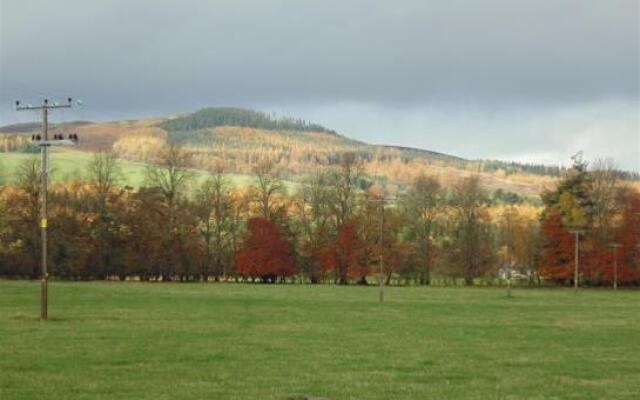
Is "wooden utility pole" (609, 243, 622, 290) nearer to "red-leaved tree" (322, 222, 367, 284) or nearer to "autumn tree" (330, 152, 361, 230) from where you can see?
"red-leaved tree" (322, 222, 367, 284)

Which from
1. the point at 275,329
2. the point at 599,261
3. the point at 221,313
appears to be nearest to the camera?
the point at 275,329

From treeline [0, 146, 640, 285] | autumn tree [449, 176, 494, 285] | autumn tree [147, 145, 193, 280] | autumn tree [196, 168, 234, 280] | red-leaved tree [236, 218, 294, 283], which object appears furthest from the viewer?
autumn tree [196, 168, 234, 280]

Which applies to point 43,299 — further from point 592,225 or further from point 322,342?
point 592,225

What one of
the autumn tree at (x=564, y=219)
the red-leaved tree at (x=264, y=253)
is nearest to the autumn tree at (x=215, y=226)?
the red-leaved tree at (x=264, y=253)

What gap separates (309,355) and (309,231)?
335ft

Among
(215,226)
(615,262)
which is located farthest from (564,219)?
(215,226)

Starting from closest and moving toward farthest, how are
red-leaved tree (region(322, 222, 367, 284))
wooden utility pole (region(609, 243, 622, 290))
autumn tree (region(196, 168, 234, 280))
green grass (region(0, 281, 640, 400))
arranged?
green grass (region(0, 281, 640, 400))
wooden utility pole (region(609, 243, 622, 290))
red-leaved tree (region(322, 222, 367, 284))
autumn tree (region(196, 168, 234, 280))

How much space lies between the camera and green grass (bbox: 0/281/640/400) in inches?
805

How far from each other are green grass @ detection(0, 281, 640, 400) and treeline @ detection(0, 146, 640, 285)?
66860 millimetres

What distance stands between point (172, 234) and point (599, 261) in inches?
2183

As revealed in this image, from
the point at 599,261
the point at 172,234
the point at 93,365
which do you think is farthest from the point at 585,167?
the point at 93,365

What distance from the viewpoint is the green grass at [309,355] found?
20442mm

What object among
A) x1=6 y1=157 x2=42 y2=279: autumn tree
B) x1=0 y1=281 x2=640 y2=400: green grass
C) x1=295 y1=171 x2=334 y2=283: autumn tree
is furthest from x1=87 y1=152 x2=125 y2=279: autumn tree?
x1=0 y1=281 x2=640 y2=400: green grass

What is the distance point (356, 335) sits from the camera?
35656 mm
